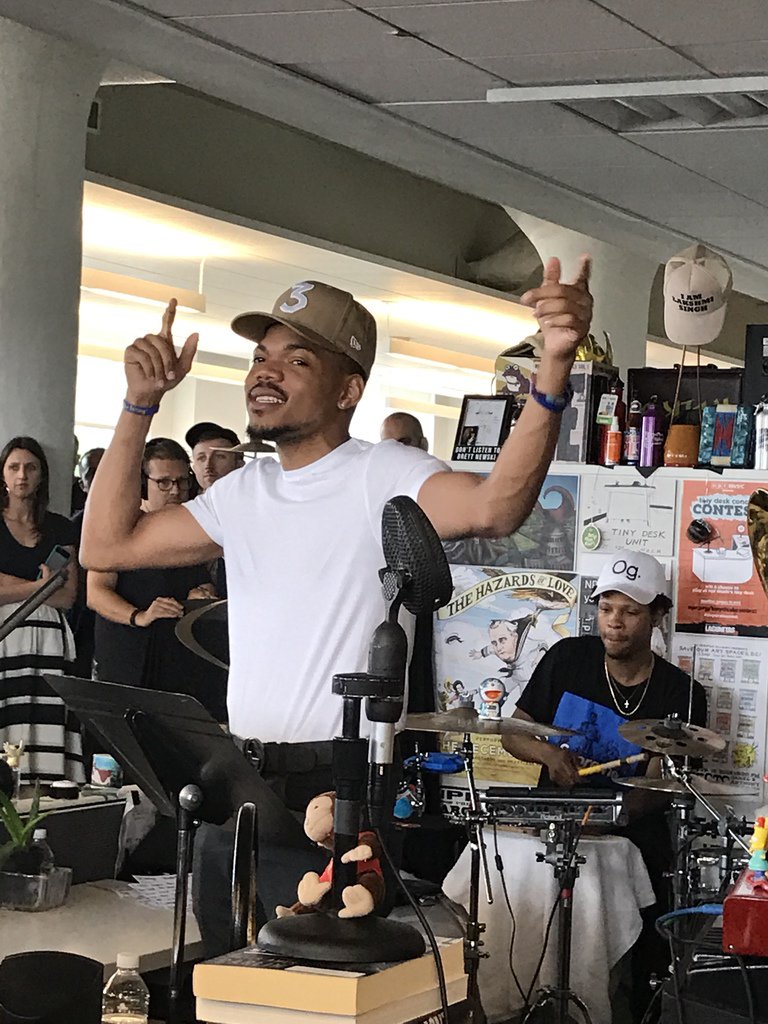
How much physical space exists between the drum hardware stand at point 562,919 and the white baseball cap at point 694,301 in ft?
6.14

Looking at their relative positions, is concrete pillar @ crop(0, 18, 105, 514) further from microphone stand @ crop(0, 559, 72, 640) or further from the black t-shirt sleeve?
microphone stand @ crop(0, 559, 72, 640)

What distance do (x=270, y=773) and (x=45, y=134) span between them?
155 inches

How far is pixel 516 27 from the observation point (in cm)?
502

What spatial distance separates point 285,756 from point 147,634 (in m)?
2.90

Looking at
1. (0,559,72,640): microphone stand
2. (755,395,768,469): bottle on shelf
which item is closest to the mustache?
(0,559,72,640): microphone stand

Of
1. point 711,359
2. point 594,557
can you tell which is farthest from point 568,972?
point 711,359

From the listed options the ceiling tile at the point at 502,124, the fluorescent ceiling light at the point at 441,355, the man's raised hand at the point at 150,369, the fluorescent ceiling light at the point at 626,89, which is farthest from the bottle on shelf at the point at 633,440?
the fluorescent ceiling light at the point at 441,355

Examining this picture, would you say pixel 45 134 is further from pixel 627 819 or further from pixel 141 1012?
pixel 141 1012

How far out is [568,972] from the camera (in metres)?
4.00

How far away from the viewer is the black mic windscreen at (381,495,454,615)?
1479 millimetres

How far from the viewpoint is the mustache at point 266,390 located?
241 centimetres

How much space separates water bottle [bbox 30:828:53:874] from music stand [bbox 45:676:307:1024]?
773 millimetres

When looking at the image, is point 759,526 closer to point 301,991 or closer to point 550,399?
point 550,399

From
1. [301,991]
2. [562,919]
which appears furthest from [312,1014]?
[562,919]
